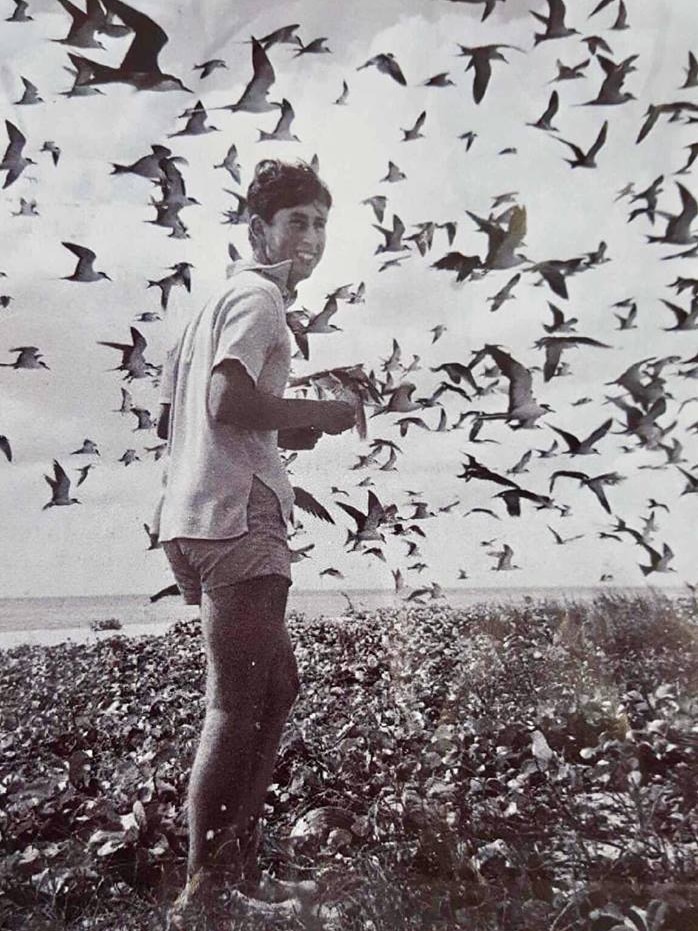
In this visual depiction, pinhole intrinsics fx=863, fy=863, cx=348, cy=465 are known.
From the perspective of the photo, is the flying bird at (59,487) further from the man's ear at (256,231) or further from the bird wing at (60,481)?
the man's ear at (256,231)

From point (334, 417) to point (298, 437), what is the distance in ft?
0.60

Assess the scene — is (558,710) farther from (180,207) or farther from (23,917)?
(180,207)

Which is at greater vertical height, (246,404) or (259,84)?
(259,84)

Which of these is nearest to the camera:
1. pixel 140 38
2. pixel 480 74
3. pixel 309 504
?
pixel 309 504

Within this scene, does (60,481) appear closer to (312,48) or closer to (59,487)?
(59,487)

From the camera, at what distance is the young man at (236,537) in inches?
73.5

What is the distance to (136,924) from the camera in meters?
1.91

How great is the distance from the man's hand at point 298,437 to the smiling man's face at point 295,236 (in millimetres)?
371

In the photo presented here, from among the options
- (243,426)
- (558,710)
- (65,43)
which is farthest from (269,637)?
(65,43)

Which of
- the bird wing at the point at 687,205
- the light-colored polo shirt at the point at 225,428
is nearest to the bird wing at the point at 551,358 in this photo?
the bird wing at the point at 687,205

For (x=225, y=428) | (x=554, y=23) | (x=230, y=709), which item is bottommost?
(x=230, y=709)

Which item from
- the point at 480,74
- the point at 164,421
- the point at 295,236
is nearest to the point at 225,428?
the point at 164,421

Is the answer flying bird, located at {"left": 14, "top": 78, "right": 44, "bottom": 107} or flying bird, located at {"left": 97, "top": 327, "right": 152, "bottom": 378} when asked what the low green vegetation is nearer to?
flying bird, located at {"left": 97, "top": 327, "right": 152, "bottom": 378}

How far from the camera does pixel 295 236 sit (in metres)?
2.13
